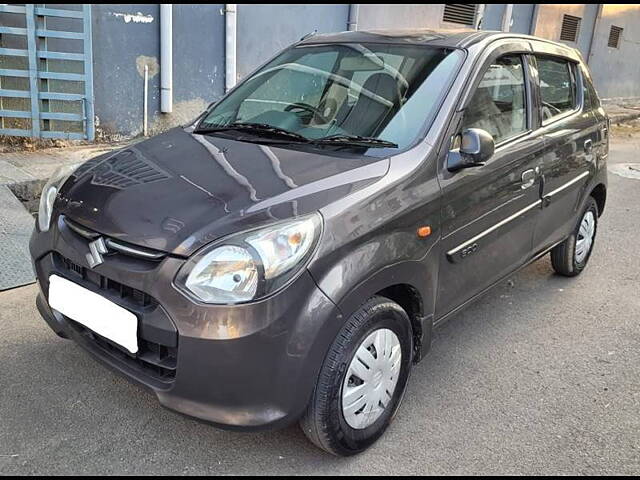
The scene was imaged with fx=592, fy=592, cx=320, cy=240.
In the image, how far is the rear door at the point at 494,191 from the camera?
2805mm

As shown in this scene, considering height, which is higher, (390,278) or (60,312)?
(390,278)

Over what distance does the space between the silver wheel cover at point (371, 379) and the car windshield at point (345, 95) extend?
2.96 ft

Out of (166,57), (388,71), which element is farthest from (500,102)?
(166,57)

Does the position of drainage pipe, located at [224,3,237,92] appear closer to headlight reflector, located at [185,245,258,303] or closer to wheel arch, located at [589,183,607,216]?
wheel arch, located at [589,183,607,216]

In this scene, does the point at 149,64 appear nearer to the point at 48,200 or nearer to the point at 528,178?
the point at 48,200

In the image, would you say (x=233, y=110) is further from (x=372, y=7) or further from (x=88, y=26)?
(x=372, y=7)

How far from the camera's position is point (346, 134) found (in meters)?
2.86

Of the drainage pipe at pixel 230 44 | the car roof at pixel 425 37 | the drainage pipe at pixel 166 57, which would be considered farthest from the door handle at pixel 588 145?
the drainage pipe at pixel 166 57

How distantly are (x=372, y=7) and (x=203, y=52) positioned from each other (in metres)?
3.36

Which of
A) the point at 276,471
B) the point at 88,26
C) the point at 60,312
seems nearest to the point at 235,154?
the point at 60,312

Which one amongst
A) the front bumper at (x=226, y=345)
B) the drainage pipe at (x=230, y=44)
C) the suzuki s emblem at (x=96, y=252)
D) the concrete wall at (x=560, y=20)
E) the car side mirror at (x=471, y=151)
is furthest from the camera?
the concrete wall at (x=560, y=20)

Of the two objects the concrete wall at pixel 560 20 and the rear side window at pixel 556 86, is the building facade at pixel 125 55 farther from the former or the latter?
the concrete wall at pixel 560 20

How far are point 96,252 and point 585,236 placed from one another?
141 inches

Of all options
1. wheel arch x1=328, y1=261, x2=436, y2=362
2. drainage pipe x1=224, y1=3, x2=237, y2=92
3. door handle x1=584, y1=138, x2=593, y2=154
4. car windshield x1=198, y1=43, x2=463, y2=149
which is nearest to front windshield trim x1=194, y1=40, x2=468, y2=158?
car windshield x1=198, y1=43, x2=463, y2=149
